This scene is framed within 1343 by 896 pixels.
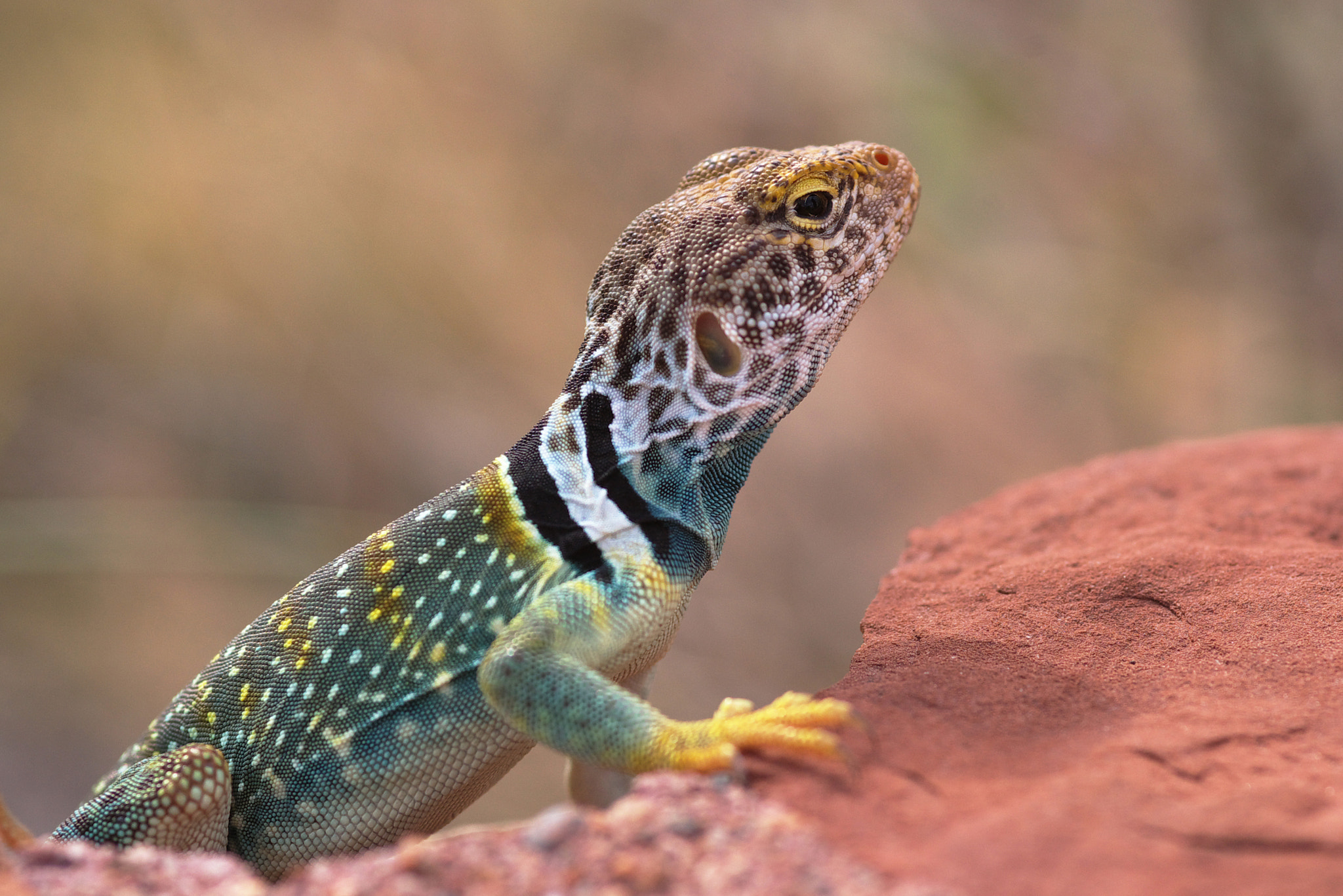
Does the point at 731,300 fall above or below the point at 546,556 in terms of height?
above

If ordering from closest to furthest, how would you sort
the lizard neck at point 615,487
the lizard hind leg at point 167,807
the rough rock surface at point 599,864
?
the rough rock surface at point 599,864, the lizard hind leg at point 167,807, the lizard neck at point 615,487

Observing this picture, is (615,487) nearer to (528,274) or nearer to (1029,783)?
(1029,783)

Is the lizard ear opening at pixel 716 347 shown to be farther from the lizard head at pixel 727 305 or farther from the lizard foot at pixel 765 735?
the lizard foot at pixel 765 735

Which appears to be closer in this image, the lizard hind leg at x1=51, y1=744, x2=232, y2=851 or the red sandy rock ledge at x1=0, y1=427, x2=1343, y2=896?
the red sandy rock ledge at x1=0, y1=427, x2=1343, y2=896

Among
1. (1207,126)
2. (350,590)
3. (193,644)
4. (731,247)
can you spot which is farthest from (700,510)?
(1207,126)

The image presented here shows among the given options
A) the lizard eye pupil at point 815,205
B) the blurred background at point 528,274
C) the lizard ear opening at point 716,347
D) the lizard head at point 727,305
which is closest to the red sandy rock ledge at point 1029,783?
the lizard head at point 727,305

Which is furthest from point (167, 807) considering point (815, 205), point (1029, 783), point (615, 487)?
point (815, 205)

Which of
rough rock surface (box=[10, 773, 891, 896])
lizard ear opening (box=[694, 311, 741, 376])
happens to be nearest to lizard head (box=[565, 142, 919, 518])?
lizard ear opening (box=[694, 311, 741, 376])

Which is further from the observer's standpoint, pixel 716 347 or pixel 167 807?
pixel 716 347

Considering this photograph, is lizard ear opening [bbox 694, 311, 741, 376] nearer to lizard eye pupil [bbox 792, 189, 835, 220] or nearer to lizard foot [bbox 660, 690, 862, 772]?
lizard eye pupil [bbox 792, 189, 835, 220]
